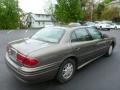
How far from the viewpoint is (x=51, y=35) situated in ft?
14.0

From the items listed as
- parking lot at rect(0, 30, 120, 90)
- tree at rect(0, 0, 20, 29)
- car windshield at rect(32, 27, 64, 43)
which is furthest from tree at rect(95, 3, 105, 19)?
car windshield at rect(32, 27, 64, 43)

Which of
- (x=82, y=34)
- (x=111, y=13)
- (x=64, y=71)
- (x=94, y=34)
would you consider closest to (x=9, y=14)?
(x=94, y=34)

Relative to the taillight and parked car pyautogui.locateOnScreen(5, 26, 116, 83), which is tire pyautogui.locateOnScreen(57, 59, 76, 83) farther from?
the taillight

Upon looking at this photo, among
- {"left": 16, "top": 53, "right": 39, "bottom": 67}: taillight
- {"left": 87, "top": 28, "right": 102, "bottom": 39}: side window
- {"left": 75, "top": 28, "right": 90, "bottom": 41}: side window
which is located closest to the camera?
{"left": 16, "top": 53, "right": 39, "bottom": 67}: taillight

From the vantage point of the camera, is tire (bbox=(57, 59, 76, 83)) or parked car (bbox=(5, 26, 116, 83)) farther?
tire (bbox=(57, 59, 76, 83))

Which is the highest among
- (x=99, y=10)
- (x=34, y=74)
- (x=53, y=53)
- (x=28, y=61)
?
(x=99, y=10)

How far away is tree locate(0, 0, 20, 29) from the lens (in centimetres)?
2462

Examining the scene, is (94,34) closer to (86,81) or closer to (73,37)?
(73,37)

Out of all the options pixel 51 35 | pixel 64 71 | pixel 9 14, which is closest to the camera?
pixel 64 71

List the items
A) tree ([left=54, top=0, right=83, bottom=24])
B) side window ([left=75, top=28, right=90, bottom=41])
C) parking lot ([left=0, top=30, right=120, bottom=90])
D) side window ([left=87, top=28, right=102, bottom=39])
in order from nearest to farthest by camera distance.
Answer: parking lot ([left=0, top=30, right=120, bottom=90])
side window ([left=75, top=28, right=90, bottom=41])
side window ([left=87, top=28, right=102, bottom=39])
tree ([left=54, top=0, right=83, bottom=24])

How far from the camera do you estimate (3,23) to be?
25.3 meters

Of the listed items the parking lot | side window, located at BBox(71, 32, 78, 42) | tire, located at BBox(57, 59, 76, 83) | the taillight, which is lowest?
the parking lot

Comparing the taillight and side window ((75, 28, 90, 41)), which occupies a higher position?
side window ((75, 28, 90, 41))

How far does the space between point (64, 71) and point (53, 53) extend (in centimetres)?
73
